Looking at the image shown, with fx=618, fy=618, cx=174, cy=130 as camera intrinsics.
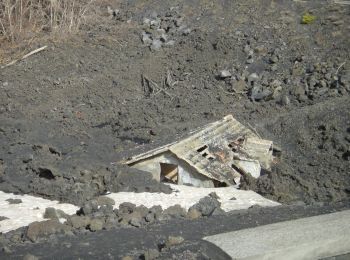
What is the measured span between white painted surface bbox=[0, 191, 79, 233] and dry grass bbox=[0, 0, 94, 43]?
7056 millimetres

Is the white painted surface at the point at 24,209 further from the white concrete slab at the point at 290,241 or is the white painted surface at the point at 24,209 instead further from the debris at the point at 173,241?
the white concrete slab at the point at 290,241

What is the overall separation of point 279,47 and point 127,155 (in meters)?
5.67

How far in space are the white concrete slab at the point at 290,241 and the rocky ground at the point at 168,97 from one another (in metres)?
1.11

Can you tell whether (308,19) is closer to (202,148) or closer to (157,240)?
(202,148)

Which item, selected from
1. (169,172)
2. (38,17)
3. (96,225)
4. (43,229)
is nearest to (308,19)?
(38,17)

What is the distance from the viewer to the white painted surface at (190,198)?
6770 millimetres

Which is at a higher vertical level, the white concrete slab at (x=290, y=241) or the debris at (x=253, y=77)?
the white concrete slab at (x=290, y=241)

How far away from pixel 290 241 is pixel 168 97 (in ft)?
24.3

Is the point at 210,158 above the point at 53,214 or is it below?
below

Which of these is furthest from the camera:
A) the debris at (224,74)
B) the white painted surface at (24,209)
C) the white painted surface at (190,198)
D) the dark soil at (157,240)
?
the debris at (224,74)

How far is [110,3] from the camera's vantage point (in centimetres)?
1565

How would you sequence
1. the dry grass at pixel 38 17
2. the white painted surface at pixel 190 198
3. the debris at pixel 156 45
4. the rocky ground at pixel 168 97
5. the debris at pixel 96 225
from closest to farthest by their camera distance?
the debris at pixel 96 225, the white painted surface at pixel 190 198, the rocky ground at pixel 168 97, the dry grass at pixel 38 17, the debris at pixel 156 45

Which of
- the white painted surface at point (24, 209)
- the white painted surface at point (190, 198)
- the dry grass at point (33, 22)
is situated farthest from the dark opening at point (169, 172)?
the dry grass at point (33, 22)

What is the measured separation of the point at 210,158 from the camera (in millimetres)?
8359
